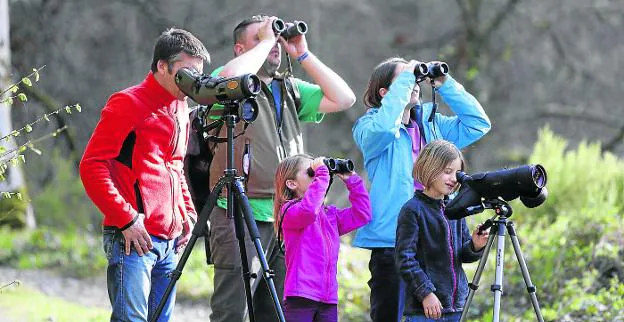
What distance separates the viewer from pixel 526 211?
9680 millimetres

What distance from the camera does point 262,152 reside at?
522 centimetres

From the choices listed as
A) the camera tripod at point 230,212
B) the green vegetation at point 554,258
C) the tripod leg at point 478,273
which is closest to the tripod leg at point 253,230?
the camera tripod at point 230,212

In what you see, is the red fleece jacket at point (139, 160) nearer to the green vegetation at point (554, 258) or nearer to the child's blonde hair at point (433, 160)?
the child's blonde hair at point (433, 160)

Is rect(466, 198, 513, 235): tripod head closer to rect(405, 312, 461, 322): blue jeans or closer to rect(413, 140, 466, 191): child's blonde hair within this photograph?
rect(413, 140, 466, 191): child's blonde hair

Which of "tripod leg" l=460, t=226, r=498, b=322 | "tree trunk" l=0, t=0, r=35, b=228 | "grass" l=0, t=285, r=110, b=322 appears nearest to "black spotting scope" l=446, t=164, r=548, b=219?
"tripod leg" l=460, t=226, r=498, b=322

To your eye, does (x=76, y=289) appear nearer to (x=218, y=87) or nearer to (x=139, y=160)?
(x=139, y=160)

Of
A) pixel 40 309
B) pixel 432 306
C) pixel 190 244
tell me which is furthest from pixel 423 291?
pixel 40 309

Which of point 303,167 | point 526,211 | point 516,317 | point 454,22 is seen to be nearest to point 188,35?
point 303,167

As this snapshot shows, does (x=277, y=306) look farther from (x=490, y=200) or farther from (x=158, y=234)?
(x=490, y=200)

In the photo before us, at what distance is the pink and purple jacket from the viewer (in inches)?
186

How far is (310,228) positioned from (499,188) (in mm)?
955

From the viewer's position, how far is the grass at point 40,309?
7391 millimetres

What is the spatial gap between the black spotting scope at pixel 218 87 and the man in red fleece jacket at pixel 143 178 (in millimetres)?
142

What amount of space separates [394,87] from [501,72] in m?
14.7
